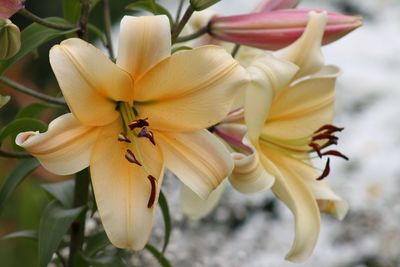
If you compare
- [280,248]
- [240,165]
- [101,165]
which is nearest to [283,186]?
[240,165]

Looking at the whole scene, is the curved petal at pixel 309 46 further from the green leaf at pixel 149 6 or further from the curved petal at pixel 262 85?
the green leaf at pixel 149 6

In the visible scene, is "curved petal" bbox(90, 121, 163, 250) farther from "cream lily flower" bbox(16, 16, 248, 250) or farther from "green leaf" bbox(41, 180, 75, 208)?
"green leaf" bbox(41, 180, 75, 208)

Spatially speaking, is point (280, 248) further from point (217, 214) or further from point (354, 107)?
point (354, 107)

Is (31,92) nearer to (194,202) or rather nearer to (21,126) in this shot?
(21,126)

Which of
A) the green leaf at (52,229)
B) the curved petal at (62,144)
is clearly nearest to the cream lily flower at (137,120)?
the curved petal at (62,144)

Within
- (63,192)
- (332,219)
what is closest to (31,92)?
(63,192)

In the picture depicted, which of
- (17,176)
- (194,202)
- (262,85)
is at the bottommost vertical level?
(194,202)
